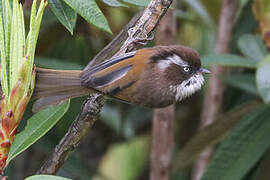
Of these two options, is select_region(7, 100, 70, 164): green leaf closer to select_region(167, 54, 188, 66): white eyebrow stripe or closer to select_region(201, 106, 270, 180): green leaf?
select_region(167, 54, 188, 66): white eyebrow stripe

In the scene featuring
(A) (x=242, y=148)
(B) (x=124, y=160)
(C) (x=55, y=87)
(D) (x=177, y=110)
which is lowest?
(B) (x=124, y=160)

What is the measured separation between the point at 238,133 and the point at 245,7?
77 centimetres

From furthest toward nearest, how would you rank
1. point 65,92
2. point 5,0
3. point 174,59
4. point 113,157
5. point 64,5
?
point 113,157 < point 174,59 < point 65,92 < point 64,5 < point 5,0

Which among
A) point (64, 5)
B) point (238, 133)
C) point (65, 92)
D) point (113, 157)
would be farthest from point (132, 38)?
A: point (113, 157)

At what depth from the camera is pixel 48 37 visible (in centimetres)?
277

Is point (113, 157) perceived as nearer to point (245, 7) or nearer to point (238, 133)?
point (238, 133)

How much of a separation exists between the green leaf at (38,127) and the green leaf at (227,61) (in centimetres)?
91

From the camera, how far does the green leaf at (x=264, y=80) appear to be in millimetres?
1764

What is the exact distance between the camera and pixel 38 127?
1350 millimetres

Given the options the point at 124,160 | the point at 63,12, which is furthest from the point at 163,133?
the point at 63,12

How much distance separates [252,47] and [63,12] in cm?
125

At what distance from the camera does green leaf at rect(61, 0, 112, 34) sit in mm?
1242

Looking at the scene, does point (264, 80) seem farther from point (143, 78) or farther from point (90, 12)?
point (90, 12)

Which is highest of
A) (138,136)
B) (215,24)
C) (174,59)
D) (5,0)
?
(5,0)
